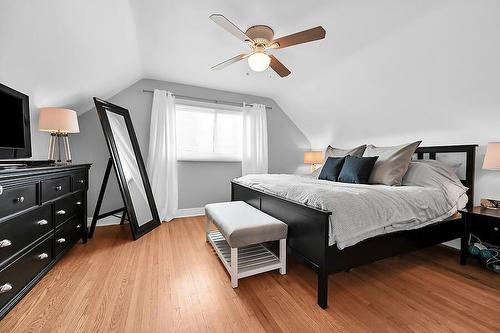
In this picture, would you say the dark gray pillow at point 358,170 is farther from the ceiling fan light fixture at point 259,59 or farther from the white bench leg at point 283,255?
the ceiling fan light fixture at point 259,59

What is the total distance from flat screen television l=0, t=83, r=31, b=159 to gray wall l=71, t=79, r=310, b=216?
4.59 feet

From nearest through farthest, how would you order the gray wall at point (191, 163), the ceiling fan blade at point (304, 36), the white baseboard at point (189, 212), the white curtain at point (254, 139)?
the ceiling fan blade at point (304, 36) < the gray wall at point (191, 163) < the white baseboard at point (189, 212) < the white curtain at point (254, 139)

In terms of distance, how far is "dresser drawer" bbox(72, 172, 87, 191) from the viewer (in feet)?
7.79

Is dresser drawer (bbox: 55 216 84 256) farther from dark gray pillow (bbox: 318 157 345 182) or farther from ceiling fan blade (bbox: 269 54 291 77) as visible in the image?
dark gray pillow (bbox: 318 157 345 182)

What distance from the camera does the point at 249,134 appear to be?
164 inches

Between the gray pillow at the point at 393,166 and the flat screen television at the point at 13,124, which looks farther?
the gray pillow at the point at 393,166

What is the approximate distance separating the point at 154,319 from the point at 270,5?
256cm

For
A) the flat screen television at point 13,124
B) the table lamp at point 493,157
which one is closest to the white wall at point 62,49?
the flat screen television at point 13,124

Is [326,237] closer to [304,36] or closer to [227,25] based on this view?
[304,36]

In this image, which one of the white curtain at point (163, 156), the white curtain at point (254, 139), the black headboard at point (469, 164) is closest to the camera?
the black headboard at point (469, 164)

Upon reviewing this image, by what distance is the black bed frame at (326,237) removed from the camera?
153 centimetres

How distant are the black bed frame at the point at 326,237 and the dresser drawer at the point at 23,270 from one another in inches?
75.1

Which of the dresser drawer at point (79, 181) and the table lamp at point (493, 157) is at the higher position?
the table lamp at point (493, 157)

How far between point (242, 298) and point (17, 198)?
1.66m
